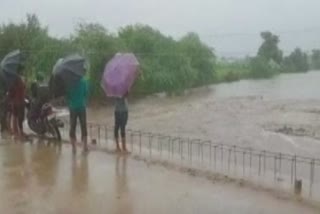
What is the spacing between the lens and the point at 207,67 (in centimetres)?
4872

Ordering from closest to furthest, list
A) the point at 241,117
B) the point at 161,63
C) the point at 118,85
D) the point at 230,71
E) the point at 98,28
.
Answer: the point at 118,85, the point at 241,117, the point at 98,28, the point at 161,63, the point at 230,71

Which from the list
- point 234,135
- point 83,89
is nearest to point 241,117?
point 234,135

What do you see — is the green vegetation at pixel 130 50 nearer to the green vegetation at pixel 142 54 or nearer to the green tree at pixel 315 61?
the green vegetation at pixel 142 54

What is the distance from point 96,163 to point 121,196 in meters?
1.98

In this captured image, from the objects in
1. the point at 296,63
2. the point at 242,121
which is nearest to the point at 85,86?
the point at 242,121

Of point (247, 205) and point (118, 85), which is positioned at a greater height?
point (118, 85)

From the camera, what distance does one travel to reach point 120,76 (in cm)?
970

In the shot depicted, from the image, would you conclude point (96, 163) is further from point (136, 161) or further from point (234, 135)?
point (234, 135)

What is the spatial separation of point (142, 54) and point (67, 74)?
29.1m

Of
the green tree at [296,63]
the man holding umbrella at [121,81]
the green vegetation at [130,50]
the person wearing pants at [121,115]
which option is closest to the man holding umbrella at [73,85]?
the man holding umbrella at [121,81]

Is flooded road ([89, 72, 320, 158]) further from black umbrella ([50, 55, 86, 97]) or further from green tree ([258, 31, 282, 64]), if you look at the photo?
green tree ([258, 31, 282, 64])

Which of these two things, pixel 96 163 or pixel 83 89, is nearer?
pixel 96 163

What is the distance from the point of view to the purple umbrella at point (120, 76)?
31.6 ft

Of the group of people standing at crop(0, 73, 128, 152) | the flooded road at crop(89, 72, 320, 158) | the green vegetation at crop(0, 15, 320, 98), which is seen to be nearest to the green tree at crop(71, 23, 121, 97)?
the green vegetation at crop(0, 15, 320, 98)
